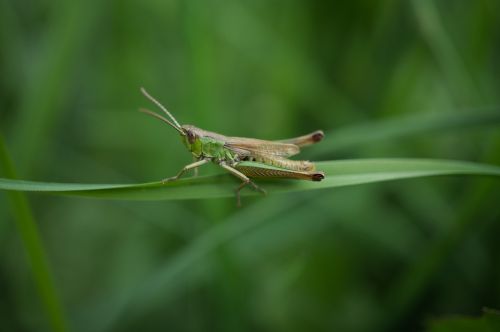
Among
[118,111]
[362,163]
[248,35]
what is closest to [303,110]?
[248,35]

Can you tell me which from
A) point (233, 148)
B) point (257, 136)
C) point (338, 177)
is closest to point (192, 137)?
point (233, 148)

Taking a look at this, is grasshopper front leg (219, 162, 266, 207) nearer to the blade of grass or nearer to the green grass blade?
the green grass blade

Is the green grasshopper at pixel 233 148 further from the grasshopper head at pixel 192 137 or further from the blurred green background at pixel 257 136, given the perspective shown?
the blurred green background at pixel 257 136

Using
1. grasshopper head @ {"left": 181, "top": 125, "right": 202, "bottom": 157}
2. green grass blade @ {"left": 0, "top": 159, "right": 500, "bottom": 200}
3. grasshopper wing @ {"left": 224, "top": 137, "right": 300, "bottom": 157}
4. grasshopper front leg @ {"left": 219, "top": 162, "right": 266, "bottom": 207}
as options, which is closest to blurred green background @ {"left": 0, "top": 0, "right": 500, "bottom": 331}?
grasshopper head @ {"left": 181, "top": 125, "right": 202, "bottom": 157}

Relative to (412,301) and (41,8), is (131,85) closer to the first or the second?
(41,8)

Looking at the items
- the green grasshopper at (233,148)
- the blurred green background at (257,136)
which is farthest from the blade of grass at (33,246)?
the green grasshopper at (233,148)

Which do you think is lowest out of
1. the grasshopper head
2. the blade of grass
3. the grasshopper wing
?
the blade of grass
